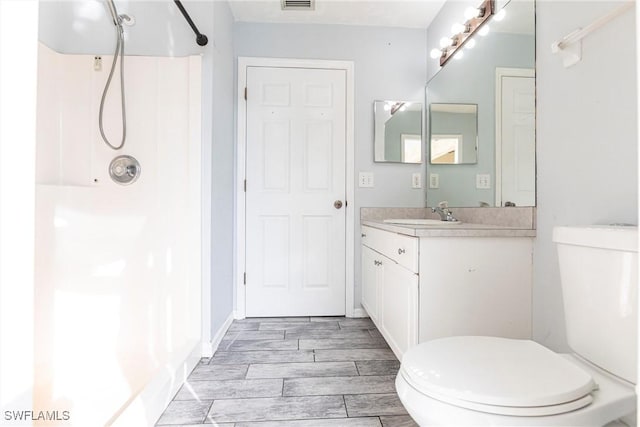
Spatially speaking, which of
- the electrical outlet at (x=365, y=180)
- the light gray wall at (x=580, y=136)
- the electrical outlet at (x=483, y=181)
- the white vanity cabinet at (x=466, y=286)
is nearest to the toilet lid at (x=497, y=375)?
the white vanity cabinet at (x=466, y=286)

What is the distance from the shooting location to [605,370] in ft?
2.74

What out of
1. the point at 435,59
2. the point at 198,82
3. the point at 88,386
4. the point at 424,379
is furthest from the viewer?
the point at 435,59

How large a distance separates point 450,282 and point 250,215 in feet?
5.07

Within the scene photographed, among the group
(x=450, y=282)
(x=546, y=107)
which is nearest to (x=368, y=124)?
(x=546, y=107)

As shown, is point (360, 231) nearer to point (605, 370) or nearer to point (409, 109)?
point (409, 109)

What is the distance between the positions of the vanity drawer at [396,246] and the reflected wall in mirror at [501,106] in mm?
567

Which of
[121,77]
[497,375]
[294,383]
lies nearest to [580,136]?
[497,375]

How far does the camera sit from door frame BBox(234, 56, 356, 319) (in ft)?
7.89

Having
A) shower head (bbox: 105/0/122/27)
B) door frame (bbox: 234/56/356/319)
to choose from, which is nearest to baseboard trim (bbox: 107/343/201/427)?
door frame (bbox: 234/56/356/319)

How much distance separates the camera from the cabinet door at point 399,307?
4.49 feet

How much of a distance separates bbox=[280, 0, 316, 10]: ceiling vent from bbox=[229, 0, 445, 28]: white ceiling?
34mm

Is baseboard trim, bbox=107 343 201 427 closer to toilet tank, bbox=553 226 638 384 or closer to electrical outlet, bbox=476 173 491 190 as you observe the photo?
toilet tank, bbox=553 226 638 384

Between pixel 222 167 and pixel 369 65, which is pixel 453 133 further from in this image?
pixel 222 167

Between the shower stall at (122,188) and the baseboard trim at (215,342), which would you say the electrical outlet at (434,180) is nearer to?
the shower stall at (122,188)
